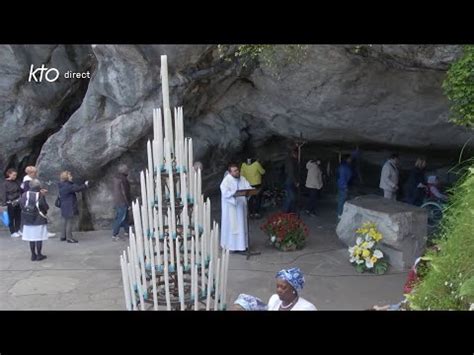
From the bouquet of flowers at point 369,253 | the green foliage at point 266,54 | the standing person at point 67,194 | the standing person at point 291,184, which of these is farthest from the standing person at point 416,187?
the standing person at point 67,194

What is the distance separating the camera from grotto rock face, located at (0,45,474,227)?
31.7ft

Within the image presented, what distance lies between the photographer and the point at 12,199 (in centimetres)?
1035

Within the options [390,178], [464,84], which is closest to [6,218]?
[390,178]

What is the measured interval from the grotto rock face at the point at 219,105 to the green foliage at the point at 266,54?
0.66 feet

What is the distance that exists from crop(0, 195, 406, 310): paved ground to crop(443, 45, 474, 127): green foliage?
257 cm

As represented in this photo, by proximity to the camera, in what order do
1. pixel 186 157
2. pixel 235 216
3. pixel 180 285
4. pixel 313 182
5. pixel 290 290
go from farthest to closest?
pixel 313 182 → pixel 235 216 → pixel 186 157 → pixel 180 285 → pixel 290 290

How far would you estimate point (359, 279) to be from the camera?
8.05 metres

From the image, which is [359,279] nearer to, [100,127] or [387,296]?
[387,296]

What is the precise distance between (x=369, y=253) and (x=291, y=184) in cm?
380

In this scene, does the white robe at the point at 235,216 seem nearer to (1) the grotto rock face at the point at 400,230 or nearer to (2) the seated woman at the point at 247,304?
(1) the grotto rock face at the point at 400,230

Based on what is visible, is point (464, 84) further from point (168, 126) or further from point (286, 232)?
point (168, 126)

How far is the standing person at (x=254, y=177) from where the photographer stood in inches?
471

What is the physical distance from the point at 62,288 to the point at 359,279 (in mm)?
4315
